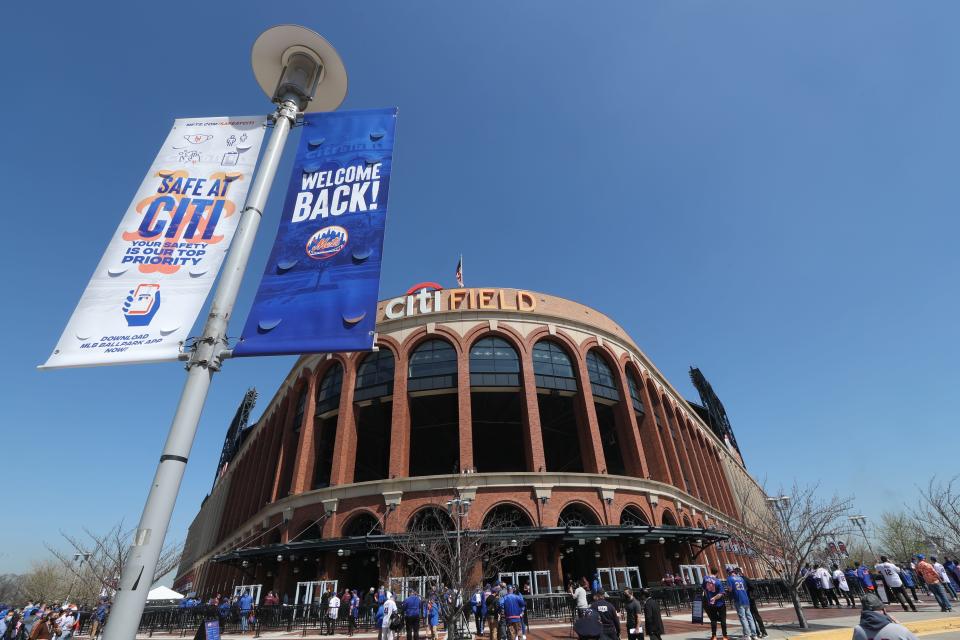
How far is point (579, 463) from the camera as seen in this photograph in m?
43.1

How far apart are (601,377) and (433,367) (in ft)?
39.0

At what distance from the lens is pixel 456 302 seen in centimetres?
3328

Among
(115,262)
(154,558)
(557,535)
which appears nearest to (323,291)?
(115,262)

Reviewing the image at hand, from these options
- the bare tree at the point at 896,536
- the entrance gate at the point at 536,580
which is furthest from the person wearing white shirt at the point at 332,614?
the bare tree at the point at 896,536

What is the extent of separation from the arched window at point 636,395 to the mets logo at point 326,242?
100.0 feet

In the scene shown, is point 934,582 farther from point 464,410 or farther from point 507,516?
point 464,410

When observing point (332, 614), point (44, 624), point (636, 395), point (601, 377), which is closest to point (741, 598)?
point (332, 614)

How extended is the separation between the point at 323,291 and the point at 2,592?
460ft

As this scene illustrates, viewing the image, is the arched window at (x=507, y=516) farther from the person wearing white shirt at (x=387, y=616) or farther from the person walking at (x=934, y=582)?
the person walking at (x=934, y=582)

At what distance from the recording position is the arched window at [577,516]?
2709 cm

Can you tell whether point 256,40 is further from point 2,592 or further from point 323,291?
point 2,592

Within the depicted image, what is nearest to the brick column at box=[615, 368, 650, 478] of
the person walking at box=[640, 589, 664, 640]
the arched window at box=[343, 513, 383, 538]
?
the arched window at box=[343, 513, 383, 538]

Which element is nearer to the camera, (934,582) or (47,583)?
(934,582)

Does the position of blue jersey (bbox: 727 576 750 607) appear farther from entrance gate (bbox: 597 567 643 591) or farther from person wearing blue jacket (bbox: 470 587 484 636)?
entrance gate (bbox: 597 567 643 591)
